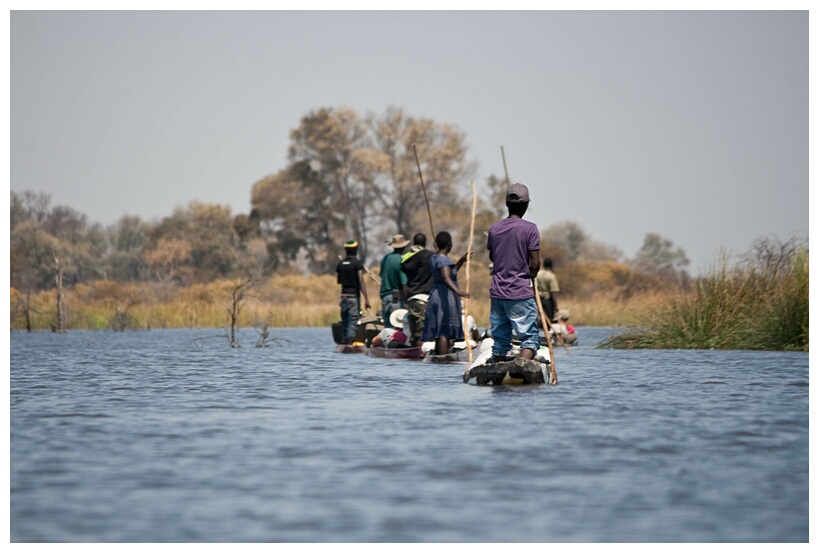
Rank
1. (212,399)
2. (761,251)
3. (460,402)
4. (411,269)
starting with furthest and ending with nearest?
1. (761,251)
2. (411,269)
3. (212,399)
4. (460,402)

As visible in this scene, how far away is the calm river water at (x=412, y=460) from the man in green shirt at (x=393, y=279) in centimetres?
504

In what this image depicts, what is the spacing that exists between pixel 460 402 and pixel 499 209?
52.6 meters

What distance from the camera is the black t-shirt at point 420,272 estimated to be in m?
19.3

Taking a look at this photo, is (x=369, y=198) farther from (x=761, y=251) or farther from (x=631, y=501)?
(x=631, y=501)

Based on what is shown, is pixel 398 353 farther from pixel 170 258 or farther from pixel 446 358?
pixel 170 258

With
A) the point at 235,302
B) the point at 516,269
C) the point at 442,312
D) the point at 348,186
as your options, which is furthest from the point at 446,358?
the point at 348,186

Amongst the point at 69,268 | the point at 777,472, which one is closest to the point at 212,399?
the point at 777,472

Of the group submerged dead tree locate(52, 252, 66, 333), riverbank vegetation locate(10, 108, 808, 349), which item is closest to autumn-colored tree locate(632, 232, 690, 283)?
riverbank vegetation locate(10, 108, 808, 349)

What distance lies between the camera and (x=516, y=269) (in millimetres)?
13570

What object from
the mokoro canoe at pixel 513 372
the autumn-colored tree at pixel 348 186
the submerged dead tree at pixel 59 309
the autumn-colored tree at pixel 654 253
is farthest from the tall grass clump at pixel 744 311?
the autumn-colored tree at pixel 654 253

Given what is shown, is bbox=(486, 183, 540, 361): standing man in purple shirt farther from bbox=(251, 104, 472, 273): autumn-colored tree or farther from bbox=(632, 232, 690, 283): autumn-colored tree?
bbox=(632, 232, 690, 283): autumn-colored tree

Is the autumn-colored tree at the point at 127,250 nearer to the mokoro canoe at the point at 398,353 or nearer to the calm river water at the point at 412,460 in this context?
the mokoro canoe at the point at 398,353

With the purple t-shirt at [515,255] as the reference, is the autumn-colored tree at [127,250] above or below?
above

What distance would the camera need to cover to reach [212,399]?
1316cm
